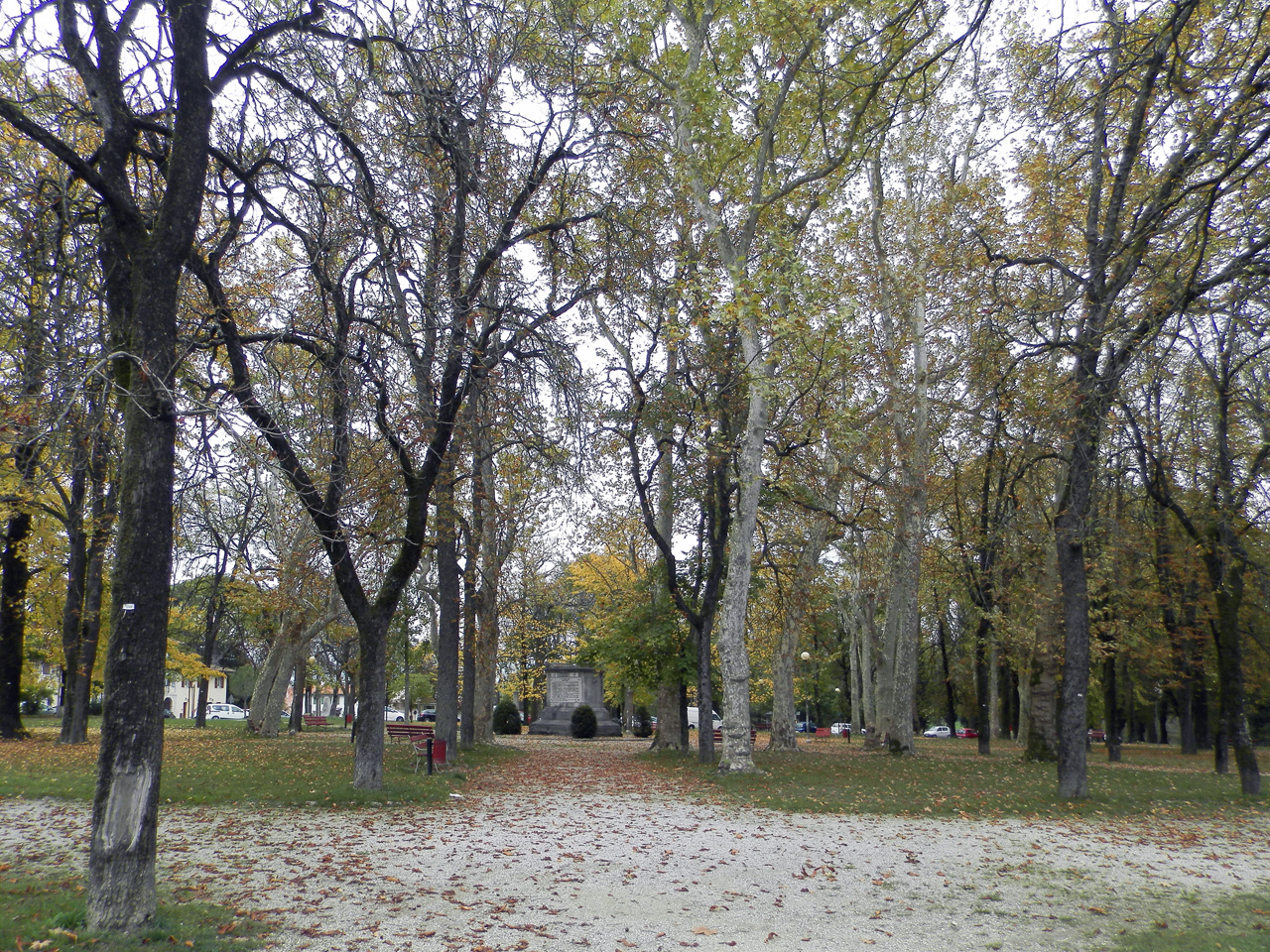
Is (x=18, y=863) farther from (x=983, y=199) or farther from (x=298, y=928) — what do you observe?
(x=983, y=199)

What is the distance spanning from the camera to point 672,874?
7629 millimetres

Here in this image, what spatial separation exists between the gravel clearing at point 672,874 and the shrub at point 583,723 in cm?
2271

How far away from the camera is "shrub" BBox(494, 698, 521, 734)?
121ft

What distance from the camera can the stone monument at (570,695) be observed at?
37.0 meters

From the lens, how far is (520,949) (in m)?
5.33

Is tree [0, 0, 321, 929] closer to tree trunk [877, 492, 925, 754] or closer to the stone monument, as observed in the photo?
tree trunk [877, 492, 925, 754]

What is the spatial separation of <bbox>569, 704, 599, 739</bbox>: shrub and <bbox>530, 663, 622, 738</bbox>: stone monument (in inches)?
112

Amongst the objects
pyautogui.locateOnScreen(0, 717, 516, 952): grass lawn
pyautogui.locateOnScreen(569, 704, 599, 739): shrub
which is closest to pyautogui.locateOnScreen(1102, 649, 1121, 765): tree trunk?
pyautogui.locateOnScreen(0, 717, 516, 952): grass lawn

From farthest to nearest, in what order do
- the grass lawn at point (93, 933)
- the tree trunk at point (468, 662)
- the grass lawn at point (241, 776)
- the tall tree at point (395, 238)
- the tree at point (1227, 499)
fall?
the tree trunk at point (468, 662) → the tree at point (1227, 499) → the grass lawn at point (241, 776) → the tall tree at point (395, 238) → the grass lawn at point (93, 933)

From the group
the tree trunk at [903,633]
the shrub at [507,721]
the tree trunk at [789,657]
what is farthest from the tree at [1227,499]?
the shrub at [507,721]

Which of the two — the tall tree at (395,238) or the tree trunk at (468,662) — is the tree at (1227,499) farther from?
the tree trunk at (468,662)

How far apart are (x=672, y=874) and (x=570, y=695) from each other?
3111 centimetres

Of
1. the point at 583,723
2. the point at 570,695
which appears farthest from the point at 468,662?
the point at 570,695

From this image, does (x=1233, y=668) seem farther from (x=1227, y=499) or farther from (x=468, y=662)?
(x=468, y=662)
